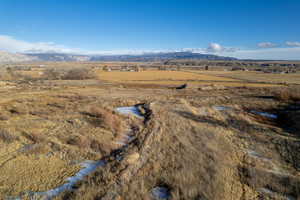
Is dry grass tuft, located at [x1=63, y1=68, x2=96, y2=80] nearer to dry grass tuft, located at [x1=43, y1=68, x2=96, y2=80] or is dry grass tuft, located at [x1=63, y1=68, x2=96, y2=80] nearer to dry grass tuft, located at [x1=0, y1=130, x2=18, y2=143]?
dry grass tuft, located at [x1=43, y1=68, x2=96, y2=80]

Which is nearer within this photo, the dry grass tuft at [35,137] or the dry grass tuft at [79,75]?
the dry grass tuft at [35,137]

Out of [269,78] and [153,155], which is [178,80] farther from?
[153,155]

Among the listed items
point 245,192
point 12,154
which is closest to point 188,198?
point 245,192

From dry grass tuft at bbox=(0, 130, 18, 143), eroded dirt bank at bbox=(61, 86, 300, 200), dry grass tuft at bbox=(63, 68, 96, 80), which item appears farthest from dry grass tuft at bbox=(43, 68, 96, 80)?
eroded dirt bank at bbox=(61, 86, 300, 200)

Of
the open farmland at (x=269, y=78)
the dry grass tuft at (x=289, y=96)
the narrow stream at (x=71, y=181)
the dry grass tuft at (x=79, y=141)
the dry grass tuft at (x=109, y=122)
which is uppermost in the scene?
the open farmland at (x=269, y=78)

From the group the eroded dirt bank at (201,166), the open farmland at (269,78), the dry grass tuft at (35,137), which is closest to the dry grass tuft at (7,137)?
the dry grass tuft at (35,137)

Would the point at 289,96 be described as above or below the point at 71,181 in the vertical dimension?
above

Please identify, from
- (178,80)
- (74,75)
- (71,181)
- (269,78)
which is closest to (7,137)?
(71,181)

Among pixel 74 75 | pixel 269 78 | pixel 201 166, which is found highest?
pixel 269 78

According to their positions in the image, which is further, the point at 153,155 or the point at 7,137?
the point at 7,137

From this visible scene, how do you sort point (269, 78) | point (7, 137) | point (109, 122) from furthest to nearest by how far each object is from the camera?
point (269, 78) → point (109, 122) → point (7, 137)

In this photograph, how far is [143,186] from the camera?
5.53m

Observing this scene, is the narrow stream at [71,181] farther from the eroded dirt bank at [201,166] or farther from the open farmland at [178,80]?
the open farmland at [178,80]

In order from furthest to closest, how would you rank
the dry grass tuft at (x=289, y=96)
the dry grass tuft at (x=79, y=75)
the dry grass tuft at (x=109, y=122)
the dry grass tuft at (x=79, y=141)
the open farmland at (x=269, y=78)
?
the dry grass tuft at (x=79, y=75) → the open farmland at (x=269, y=78) → the dry grass tuft at (x=289, y=96) → the dry grass tuft at (x=109, y=122) → the dry grass tuft at (x=79, y=141)
